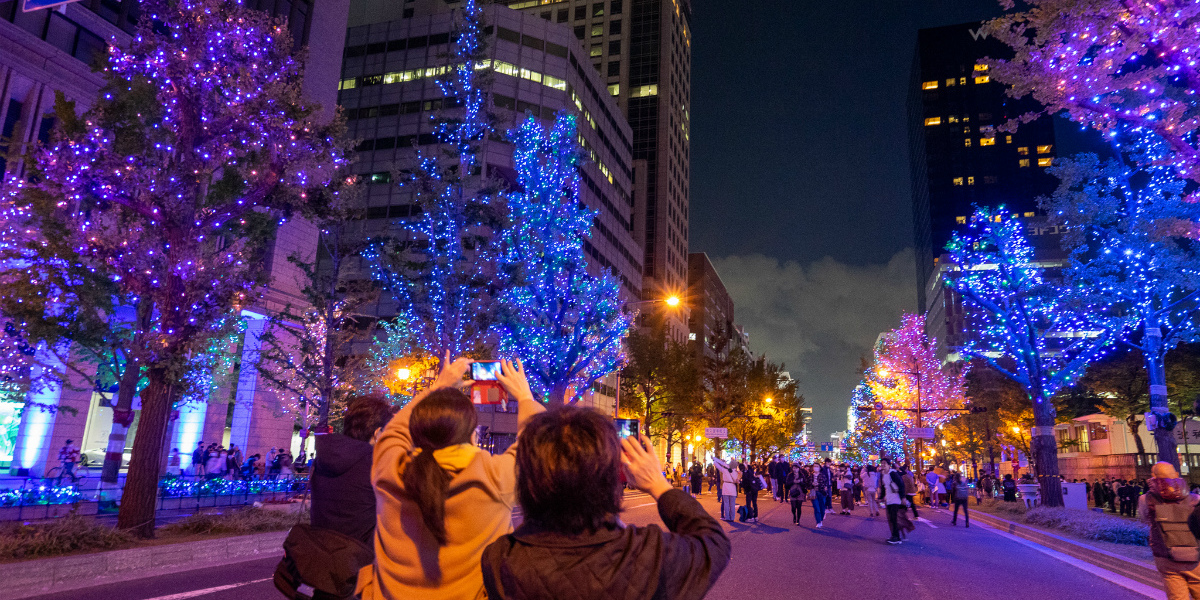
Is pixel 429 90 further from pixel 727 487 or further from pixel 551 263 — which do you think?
pixel 727 487

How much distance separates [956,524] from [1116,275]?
901 cm

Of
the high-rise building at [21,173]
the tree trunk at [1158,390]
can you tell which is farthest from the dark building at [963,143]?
the high-rise building at [21,173]


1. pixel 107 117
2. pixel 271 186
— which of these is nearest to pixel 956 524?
pixel 271 186

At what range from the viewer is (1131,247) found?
64.7 ft

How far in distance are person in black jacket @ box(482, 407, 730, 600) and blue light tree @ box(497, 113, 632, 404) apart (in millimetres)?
23122

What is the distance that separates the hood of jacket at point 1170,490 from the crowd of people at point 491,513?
272 inches

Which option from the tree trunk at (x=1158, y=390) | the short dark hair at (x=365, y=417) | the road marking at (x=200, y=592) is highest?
the tree trunk at (x=1158, y=390)

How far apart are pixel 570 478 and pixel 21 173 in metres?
28.4

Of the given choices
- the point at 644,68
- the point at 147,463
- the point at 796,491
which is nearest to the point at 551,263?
the point at 796,491

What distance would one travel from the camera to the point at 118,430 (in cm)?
1558

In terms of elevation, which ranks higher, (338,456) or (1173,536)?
(338,456)

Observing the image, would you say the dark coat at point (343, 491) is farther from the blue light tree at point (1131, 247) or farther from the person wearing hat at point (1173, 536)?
the blue light tree at point (1131, 247)

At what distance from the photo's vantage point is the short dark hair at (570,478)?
1.76 meters

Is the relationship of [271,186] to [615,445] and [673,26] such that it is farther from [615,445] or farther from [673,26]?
[673,26]
